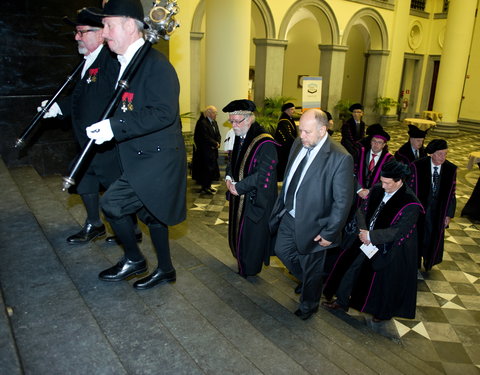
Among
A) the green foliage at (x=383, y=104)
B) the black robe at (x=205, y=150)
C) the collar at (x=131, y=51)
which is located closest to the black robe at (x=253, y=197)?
the collar at (x=131, y=51)

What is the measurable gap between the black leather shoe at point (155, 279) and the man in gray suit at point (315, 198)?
3.43 ft

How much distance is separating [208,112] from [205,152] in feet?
2.57

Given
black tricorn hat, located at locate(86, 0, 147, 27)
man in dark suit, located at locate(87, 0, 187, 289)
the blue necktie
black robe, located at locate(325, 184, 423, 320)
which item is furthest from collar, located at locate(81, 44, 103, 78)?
black robe, located at locate(325, 184, 423, 320)

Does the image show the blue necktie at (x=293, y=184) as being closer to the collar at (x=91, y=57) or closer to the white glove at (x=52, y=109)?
the collar at (x=91, y=57)

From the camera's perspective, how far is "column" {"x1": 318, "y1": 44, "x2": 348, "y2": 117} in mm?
15148

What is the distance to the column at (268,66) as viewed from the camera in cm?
1319

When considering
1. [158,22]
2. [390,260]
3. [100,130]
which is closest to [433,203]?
[390,260]

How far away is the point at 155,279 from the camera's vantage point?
285 cm

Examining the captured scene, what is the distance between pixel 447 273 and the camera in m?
5.06

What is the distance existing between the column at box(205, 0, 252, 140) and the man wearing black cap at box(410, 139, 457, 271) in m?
4.99

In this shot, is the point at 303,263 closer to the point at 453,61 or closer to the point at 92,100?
the point at 92,100

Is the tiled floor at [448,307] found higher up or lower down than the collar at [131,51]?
lower down

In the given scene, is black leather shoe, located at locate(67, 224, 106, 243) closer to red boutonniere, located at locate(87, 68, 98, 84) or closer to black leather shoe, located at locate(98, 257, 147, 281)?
black leather shoe, located at locate(98, 257, 147, 281)

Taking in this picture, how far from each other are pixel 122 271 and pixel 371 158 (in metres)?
3.86
